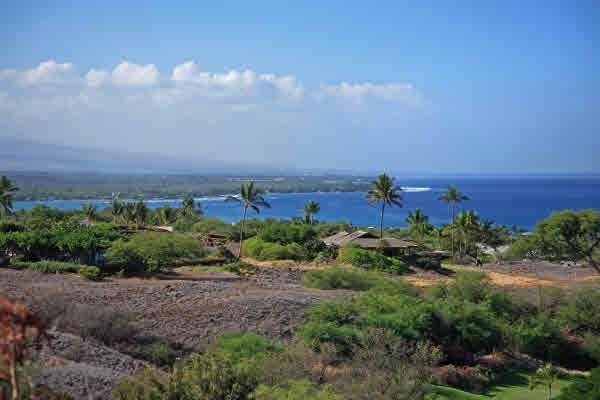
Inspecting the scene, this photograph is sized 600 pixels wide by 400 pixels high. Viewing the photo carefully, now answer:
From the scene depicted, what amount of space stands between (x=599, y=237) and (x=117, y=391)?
2467cm

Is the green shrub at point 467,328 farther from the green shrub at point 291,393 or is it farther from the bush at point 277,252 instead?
the bush at point 277,252

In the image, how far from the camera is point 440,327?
25531 mm

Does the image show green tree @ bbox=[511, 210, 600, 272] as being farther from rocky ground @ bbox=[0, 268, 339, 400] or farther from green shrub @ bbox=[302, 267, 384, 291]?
rocky ground @ bbox=[0, 268, 339, 400]

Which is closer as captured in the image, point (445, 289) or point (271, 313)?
point (271, 313)

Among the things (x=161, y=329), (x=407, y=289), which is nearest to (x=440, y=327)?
(x=407, y=289)

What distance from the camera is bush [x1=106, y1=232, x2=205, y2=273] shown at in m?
38.9

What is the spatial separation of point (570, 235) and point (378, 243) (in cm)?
2285

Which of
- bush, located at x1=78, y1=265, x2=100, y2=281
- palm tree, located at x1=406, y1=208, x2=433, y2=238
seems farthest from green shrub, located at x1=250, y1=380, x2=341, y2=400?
palm tree, located at x1=406, y1=208, x2=433, y2=238

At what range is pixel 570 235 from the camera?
29.4 metres

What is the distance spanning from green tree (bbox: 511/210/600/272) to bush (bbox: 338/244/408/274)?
16795 millimetres

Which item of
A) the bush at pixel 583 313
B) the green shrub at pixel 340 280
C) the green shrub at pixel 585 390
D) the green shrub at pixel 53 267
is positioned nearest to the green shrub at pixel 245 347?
the green shrub at pixel 585 390

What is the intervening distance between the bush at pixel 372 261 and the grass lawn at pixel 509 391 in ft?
72.5

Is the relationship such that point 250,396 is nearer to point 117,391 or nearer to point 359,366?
point 117,391

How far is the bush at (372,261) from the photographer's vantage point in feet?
153
